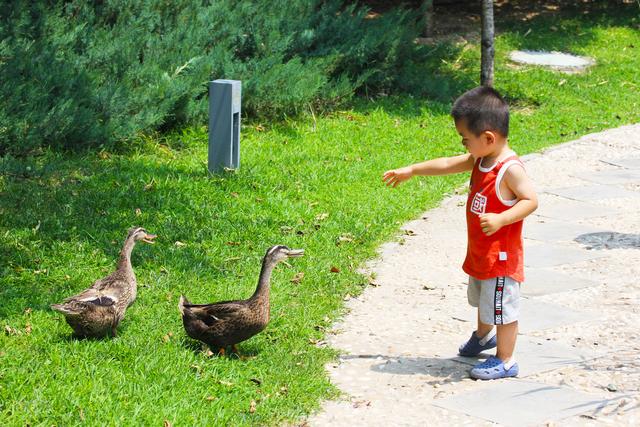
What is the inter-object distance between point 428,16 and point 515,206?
1208 cm

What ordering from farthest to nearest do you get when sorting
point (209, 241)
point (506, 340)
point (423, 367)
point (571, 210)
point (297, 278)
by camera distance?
point (571, 210), point (209, 241), point (297, 278), point (423, 367), point (506, 340)

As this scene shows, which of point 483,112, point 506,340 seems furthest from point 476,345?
point 483,112

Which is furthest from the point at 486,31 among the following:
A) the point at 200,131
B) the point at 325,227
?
the point at 325,227

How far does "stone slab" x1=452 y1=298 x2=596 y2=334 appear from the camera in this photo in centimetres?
649

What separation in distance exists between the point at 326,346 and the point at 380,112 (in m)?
7.36

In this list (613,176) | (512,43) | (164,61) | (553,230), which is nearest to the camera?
(553,230)

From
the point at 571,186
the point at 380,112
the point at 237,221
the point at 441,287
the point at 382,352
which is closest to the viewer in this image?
the point at 382,352

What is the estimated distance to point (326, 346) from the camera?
612 centimetres

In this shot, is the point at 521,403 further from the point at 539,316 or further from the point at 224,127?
the point at 224,127

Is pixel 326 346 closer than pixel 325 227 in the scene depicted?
Yes

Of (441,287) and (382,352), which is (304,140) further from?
(382,352)

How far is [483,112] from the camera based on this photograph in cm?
546

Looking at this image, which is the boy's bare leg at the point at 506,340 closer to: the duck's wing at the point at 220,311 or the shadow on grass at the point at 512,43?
the duck's wing at the point at 220,311

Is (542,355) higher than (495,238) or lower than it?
lower
